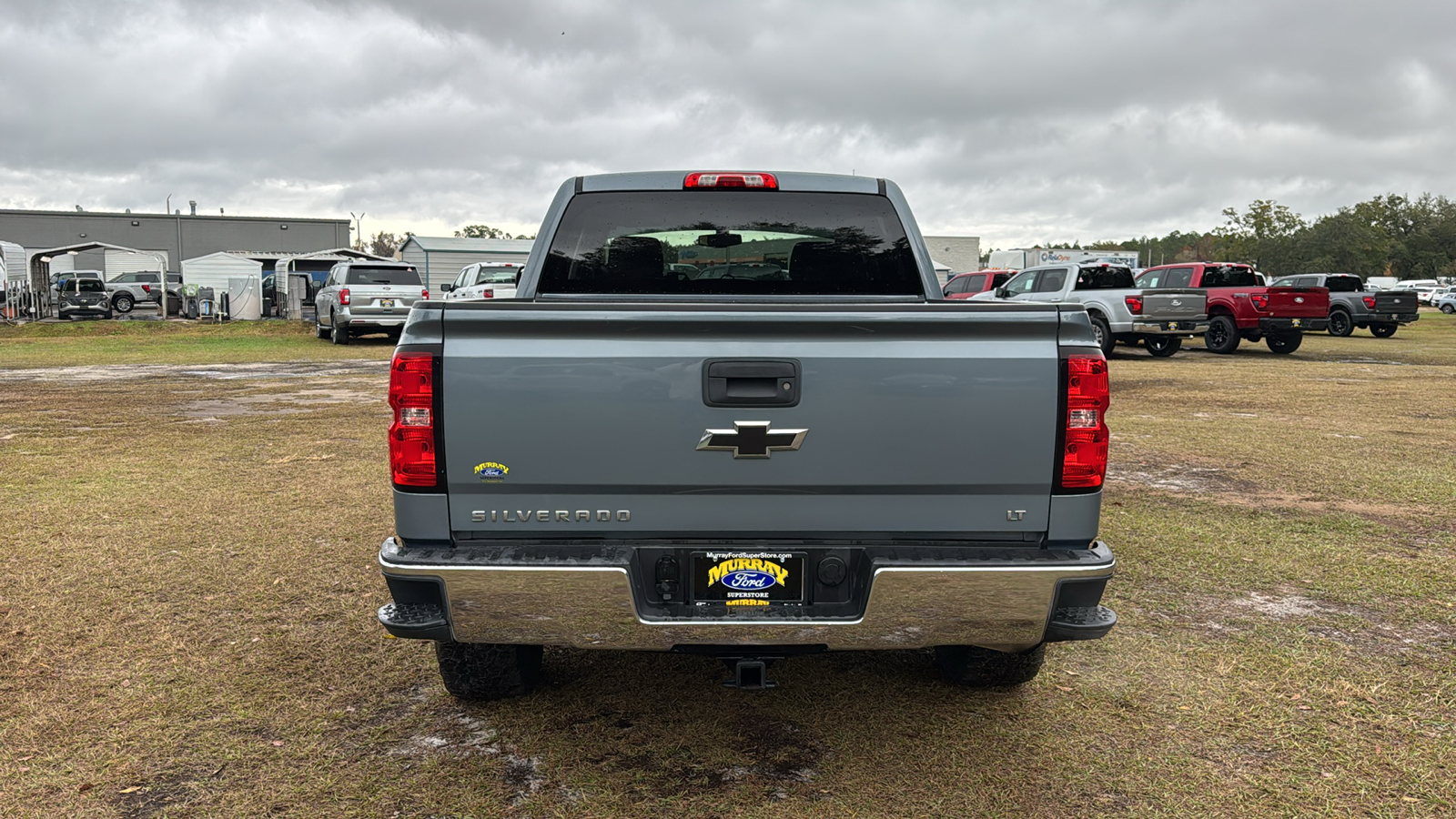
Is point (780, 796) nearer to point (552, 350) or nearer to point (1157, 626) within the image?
point (552, 350)

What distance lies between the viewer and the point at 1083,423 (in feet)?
9.19

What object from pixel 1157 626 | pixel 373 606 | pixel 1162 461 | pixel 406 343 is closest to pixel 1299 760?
pixel 1157 626

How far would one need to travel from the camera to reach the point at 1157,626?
440 cm

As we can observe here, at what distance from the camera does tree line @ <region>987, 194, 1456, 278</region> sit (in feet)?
256

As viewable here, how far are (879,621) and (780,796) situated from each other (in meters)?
0.61

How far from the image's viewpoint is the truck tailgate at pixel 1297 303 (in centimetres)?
2036

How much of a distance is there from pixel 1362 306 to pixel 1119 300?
1212 centimetres

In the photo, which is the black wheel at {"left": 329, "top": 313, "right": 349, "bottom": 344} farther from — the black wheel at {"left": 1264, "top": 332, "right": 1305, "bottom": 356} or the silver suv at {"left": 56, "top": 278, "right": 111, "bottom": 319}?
the black wheel at {"left": 1264, "top": 332, "right": 1305, "bottom": 356}

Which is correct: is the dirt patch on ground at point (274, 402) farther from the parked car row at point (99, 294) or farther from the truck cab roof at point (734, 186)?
the parked car row at point (99, 294)

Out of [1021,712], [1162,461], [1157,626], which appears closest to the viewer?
[1021,712]

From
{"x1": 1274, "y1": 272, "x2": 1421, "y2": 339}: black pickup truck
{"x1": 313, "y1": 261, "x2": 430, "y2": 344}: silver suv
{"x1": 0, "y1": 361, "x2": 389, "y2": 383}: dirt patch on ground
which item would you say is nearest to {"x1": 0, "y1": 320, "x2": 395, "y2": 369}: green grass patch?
{"x1": 313, "y1": 261, "x2": 430, "y2": 344}: silver suv

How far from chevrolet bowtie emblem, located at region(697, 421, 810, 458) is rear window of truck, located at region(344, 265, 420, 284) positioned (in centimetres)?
2130

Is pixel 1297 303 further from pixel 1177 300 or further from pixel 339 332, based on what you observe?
pixel 339 332

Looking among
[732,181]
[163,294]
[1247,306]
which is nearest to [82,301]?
[163,294]
